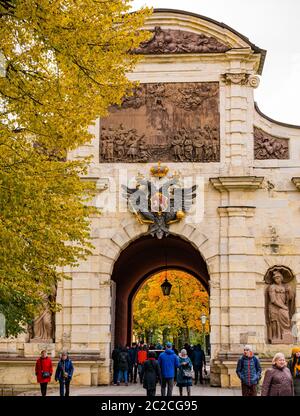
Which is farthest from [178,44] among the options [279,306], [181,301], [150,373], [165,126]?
[181,301]

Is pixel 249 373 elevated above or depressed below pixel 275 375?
below

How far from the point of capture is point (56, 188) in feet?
50.4

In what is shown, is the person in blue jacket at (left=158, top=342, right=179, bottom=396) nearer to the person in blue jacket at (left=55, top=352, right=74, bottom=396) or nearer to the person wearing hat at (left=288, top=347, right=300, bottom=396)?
the person in blue jacket at (left=55, top=352, right=74, bottom=396)

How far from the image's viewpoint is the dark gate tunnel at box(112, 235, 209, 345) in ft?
91.4

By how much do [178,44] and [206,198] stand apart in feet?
16.8

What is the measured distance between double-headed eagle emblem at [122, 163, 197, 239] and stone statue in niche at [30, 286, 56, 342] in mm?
3656

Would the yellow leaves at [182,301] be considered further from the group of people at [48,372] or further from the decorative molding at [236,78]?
the group of people at [48,372]

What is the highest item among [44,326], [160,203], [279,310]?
[160,203]

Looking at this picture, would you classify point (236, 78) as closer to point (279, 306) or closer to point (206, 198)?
point (206, 198)

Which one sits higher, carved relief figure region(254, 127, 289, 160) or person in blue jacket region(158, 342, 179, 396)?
carved relief figure region(254, 127, 289, 160)

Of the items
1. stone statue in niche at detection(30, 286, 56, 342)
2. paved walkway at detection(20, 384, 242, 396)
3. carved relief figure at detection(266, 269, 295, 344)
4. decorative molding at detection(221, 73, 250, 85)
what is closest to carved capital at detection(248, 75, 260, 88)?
decorative molding at detection(221, 73, 250, 85)

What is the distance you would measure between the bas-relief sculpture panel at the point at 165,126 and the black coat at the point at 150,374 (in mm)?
8518

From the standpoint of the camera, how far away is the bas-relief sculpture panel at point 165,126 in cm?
2461

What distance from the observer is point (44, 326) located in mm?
24047
